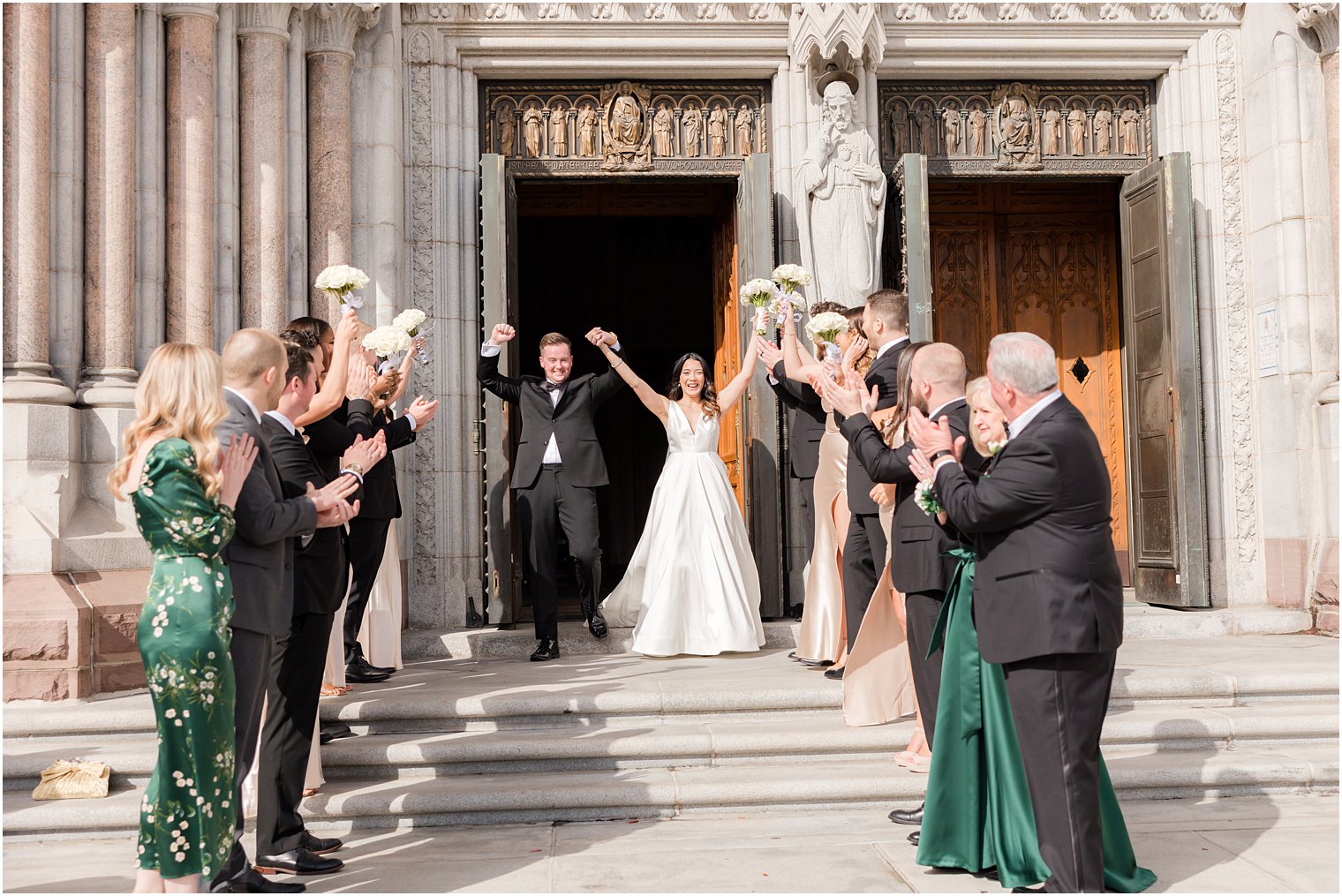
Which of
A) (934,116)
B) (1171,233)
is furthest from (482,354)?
(1171,233)

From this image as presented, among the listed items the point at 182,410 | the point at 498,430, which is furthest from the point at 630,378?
the point at 182,410

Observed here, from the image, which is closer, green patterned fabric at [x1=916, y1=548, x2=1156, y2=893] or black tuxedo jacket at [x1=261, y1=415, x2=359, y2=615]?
green patterned fabric at [x1=916, y1=548, x2=1156, y2=893]

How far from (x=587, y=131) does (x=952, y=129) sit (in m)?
3.12

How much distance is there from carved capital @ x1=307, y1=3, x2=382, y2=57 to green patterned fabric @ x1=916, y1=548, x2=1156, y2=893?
6509 mm

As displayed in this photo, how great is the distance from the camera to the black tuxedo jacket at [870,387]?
19.0 ft

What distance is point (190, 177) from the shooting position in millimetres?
7711

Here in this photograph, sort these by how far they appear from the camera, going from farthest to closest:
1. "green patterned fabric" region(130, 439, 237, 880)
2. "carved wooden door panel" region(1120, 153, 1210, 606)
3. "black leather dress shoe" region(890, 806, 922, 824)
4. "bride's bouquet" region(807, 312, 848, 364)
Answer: "carved wooden door panel" region(1120, 153, 1210, 606) < "bride's bouquet" region(807, 312, 848, 364) < "black leather dress shoe" region(890, 806, 922, 824) < "green patterned fabric" region(130, 439, 237, 880)

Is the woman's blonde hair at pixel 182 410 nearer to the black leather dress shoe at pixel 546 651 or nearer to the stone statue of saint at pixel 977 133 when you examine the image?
the black leather dress shoe at pixel 546 651

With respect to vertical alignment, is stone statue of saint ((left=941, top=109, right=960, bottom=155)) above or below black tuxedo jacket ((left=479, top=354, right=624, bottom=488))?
above

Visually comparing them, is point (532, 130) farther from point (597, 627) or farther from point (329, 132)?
point (597, 627)

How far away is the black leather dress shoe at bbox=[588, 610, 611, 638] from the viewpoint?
819 cm

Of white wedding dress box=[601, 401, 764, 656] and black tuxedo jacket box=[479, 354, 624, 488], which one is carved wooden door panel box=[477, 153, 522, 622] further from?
white wedding dress box=[601, 401, 764, 656]

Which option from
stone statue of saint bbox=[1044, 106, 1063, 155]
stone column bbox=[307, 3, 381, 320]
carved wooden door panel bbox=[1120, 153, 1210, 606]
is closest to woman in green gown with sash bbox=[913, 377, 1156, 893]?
carved wooden door panel bbox=[1120, 153, 1210, 606]

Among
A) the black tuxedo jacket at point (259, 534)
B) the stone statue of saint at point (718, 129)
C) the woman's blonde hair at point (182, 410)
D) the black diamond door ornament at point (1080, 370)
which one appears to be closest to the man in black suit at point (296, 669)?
the black tuxedo jacket at point (259, 534)
